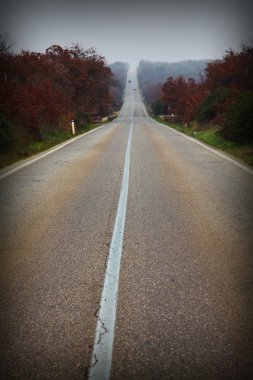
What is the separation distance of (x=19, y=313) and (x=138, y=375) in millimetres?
1220

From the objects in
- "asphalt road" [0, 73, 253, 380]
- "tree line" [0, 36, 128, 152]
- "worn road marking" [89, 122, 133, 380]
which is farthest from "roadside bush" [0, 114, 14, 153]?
"worn road marking" [89, 122, 133, 380]

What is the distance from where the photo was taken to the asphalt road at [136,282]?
2197 mm

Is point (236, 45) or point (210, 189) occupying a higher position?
point (236, 45)

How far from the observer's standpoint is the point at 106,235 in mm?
4305

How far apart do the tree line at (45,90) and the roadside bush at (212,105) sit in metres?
10.5

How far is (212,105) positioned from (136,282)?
816 inches

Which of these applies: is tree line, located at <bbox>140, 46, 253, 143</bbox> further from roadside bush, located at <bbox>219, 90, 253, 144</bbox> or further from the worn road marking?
the worn road marking

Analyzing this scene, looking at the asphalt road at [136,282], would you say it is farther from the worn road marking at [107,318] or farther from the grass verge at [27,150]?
the grass verge at [27,150]

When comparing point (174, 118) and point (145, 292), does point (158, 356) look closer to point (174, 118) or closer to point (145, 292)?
point (145, 292)

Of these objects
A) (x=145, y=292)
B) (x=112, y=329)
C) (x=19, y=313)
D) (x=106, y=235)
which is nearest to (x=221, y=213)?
(x=106, y=235)

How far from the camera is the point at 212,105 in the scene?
21.6m

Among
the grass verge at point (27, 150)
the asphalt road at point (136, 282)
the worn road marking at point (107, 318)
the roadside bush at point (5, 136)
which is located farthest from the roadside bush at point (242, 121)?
the worn road marking at point (107, 318)

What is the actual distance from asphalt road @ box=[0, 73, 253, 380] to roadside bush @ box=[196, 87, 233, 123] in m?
15.0

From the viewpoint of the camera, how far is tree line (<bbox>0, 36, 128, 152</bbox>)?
1418 centimetres
